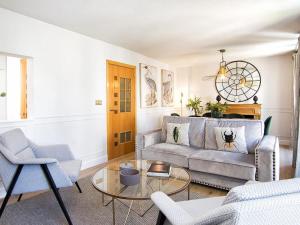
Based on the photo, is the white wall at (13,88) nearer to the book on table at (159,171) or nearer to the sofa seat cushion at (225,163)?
the book on table at (159,171)

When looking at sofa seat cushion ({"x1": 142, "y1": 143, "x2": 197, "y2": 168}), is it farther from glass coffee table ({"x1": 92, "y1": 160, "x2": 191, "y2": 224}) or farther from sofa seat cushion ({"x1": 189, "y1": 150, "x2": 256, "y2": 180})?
glass coffee table ({"x1": 92, "y1": 160, "x2": 191, "y2": 224})

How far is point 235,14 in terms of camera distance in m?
2.89

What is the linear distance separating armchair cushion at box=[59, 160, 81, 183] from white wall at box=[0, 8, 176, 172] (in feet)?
3.01

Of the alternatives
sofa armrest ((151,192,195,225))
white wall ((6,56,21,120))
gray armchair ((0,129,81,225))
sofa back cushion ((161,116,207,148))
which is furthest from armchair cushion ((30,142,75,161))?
white wall ((6,56,21,120))

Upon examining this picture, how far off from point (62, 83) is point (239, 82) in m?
Answer: 4.69

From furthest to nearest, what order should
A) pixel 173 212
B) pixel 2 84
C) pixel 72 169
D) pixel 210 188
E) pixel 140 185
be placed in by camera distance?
pixel 2 84 < pixel 210 188 < pixel 72 169 < pixel 140 185 < pixel 173 212

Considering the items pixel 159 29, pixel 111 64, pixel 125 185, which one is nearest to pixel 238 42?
pixel 159 29

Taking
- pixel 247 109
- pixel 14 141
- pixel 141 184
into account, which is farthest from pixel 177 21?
pixel 247 109

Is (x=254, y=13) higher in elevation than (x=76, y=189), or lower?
higher

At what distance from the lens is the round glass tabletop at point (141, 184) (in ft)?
5.74

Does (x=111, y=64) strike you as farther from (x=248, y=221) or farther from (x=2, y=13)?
(x=248, y=221)

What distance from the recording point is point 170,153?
3041 millimetres

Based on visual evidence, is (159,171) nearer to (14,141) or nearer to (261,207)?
(261,207)

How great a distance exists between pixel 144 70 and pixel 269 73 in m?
3.30
